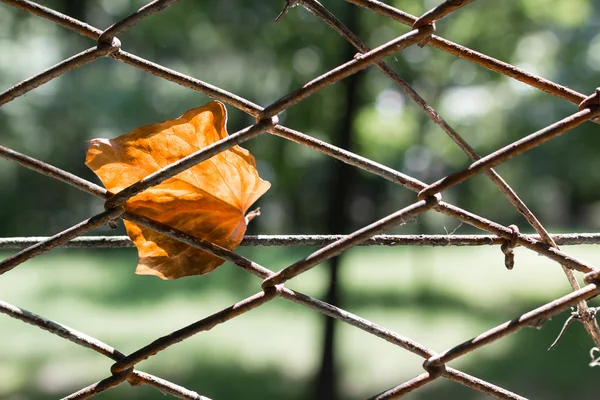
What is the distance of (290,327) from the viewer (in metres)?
4.11

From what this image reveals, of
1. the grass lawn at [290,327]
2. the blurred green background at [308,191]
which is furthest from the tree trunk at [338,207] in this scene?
the grass lawn at [290,327]

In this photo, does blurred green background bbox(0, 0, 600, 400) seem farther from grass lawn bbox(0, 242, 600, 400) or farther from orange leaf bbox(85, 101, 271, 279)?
orange leaf bbox(85, 101, 271, 279)

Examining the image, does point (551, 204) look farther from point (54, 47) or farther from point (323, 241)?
point (323, 241)

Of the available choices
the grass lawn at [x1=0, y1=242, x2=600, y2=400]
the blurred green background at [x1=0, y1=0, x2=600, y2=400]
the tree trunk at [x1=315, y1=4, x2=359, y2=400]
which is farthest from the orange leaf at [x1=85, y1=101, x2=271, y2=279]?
the grass lawn at [x1=0, y1=242, x2=600, y2=400]

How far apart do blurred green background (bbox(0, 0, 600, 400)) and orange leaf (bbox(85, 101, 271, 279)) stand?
1.55m

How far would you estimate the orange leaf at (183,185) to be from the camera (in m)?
0.40

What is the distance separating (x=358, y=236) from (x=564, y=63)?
3694 mm

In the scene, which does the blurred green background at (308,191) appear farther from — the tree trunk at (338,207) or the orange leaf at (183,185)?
the orange leaf at (183,185)

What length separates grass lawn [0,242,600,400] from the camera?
3279 mm

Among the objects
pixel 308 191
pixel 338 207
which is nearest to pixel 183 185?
pixel 338 207

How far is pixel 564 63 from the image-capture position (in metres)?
3.68

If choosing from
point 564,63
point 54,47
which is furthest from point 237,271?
point 564,63

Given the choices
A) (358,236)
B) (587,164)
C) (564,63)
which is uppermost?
(587,164)

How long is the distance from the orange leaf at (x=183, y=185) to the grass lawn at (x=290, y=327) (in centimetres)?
259
